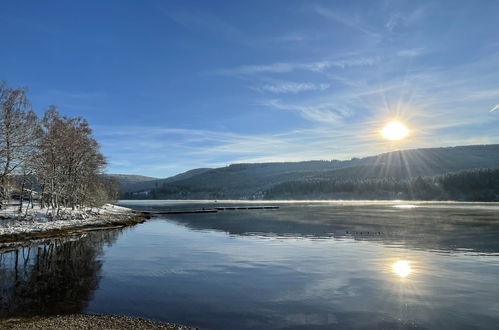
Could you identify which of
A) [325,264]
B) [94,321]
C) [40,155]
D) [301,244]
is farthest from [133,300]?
[40,155]

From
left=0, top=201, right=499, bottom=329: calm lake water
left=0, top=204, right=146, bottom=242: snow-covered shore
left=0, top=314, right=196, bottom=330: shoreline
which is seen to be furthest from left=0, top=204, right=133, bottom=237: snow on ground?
left=0, top=314, right=196, bottom=330: shoreline

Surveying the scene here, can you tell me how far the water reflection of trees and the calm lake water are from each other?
72 mm

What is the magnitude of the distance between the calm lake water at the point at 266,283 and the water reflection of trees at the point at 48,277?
72 mm

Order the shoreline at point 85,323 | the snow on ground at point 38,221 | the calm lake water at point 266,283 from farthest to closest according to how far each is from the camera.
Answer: the snow on ground at point 38,221 < the calm lake water at point 266,283 < the shoreline at point 85,323

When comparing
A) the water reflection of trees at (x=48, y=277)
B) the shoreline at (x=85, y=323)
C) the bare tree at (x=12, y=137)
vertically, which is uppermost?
the bare tree at (x=12, y=137)

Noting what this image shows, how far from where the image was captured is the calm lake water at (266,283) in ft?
63.8

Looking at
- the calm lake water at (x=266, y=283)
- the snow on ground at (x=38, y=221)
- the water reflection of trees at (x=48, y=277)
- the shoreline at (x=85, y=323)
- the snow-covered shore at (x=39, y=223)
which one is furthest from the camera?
the snow on ground at (x=38, y=221)

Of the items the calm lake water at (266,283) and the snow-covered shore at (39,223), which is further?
the snow-covered shore at (39,223)

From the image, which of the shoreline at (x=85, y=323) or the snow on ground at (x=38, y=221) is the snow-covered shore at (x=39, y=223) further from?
the shoreline at (x=85, y=323)

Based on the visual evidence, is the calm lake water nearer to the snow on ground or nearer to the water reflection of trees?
the water reflection of trees

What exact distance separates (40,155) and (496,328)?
61607mm

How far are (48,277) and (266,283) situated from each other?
656 inches

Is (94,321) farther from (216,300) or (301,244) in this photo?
(301,244)

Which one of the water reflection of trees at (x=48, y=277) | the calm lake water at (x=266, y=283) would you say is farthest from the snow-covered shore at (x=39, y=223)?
the water reflection of trees at (x=48, y=277)
